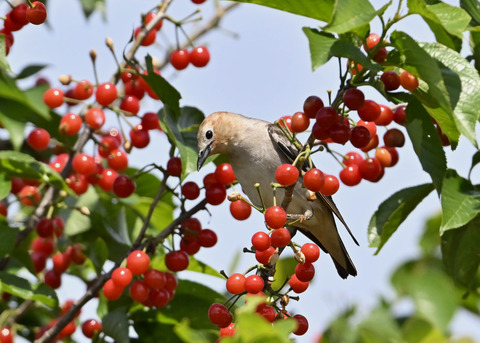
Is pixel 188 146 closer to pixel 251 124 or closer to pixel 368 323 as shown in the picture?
pixel 251 124

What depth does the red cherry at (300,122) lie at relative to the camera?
161 inches

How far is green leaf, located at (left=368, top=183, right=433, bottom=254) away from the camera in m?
4.76

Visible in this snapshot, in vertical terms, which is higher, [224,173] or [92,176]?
[224,173]

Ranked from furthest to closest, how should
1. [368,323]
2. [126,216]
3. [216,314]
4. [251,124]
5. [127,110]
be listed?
1. [251,124]
2. [126,216]
3. [127,110]
4. [216,314]
5. [368,323]

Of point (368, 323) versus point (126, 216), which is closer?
point (368, 323)

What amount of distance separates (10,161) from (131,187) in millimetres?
917

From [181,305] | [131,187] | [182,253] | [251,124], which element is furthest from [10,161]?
[251,124]

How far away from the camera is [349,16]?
352 cm

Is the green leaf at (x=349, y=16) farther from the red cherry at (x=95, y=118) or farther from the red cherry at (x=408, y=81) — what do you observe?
the red cherry at (x=95, y=118)

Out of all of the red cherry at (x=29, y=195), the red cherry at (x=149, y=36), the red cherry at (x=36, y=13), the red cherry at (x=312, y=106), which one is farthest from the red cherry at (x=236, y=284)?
the red cherry at (x=149, y=36)

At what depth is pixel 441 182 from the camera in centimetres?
431

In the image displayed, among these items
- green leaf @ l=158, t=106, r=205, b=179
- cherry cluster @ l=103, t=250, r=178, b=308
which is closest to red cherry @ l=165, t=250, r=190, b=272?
cherry cluster @ l=103, t=250, r=178, b=308

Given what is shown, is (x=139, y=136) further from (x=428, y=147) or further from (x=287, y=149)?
(x=428, y=147)

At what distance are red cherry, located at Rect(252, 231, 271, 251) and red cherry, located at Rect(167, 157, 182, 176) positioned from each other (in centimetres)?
125
